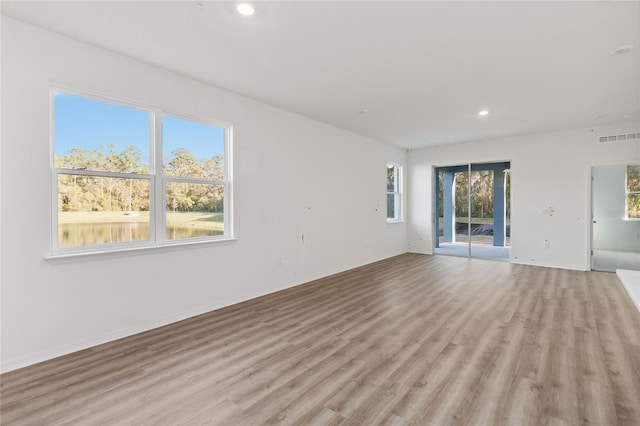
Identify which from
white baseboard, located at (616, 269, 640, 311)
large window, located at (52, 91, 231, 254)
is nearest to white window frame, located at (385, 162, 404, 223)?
large window, located at (52, 91, 231, 254)

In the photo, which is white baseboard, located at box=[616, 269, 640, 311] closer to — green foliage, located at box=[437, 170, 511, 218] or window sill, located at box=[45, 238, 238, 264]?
window sill, located at box=[45, 238, 238, 264]

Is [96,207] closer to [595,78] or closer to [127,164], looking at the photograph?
[127,164]

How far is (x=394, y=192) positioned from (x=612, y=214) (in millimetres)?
5465

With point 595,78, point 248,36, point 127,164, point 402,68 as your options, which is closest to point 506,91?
point 595,78

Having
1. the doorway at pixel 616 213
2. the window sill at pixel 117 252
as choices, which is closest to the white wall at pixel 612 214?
the doorway at pixel 616 213

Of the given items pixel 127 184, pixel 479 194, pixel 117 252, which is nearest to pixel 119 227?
pixel 117 252

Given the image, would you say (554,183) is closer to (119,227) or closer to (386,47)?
(386,47)

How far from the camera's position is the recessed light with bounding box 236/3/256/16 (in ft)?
7.43

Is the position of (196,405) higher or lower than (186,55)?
lower

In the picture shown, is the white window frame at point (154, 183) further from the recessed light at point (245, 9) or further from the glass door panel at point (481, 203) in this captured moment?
the glass door panel at point (481, 203)

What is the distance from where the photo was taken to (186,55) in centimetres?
306

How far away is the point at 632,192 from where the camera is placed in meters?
→ 7.20

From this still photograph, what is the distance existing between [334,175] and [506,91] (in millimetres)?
3035

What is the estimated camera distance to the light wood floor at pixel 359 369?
1950 millimetres
